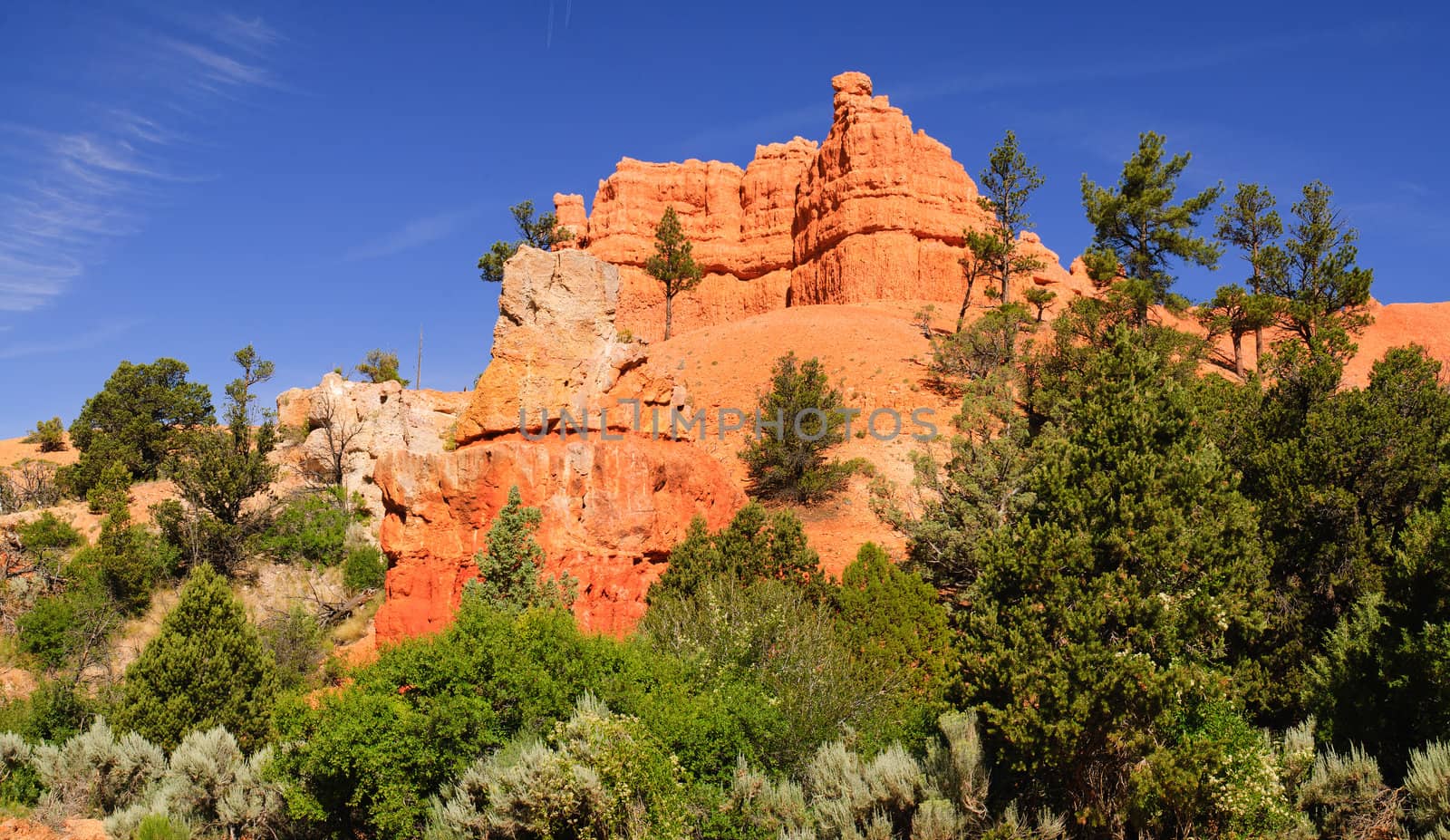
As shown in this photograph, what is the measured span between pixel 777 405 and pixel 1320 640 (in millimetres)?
17922

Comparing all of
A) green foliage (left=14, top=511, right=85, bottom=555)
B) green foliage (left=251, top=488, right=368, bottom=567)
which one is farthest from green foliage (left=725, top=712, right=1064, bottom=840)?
green foliage (left=14, top=511, right=85, bottom=555)

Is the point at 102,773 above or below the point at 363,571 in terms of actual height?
below

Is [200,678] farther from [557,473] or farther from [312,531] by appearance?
[312,531]

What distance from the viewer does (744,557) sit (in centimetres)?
1997

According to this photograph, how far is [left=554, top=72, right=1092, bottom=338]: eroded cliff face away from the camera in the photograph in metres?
57.9

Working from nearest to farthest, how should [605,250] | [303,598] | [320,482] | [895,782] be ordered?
[895,782], [303,598], [320,482], [605,250]

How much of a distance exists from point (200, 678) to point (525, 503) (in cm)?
795

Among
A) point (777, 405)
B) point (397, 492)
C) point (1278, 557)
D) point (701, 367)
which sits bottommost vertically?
point (1278, 557)

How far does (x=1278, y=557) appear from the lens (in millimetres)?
17234

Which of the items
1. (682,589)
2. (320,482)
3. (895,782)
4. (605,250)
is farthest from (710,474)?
(605,250)

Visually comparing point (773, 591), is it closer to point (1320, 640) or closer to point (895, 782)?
point (895, 782)

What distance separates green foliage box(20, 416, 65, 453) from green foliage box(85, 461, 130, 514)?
21440 millimetres

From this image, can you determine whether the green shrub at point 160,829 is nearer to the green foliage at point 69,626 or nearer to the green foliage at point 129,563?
the green foliage at point 69,626

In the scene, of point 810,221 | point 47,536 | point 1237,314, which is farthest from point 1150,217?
point 47,536
